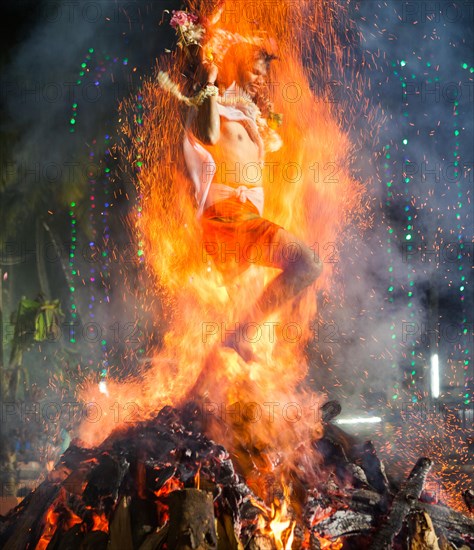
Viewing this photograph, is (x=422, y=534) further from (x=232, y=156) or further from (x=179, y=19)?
(x=179, y=19)

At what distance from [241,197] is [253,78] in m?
1.44

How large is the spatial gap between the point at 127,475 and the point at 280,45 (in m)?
5.44

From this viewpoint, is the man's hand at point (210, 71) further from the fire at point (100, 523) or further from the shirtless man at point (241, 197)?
the fire at point (100, 523)

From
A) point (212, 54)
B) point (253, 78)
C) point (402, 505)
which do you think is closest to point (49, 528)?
point (402, 505)

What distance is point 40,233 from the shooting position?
16.5 m

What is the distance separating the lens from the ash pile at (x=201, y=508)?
4.22 meters

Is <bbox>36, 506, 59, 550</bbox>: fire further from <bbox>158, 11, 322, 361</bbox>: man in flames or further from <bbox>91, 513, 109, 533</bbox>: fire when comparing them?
<bbox>158, 11, 322, 361</bbox>: man in flames

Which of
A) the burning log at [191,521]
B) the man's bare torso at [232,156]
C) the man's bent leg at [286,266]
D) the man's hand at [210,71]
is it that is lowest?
the burning log at [191,521]

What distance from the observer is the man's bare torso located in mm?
6113

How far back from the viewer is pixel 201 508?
4.16 m

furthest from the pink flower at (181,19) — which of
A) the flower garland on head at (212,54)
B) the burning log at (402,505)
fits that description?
the burning log at (402,505)

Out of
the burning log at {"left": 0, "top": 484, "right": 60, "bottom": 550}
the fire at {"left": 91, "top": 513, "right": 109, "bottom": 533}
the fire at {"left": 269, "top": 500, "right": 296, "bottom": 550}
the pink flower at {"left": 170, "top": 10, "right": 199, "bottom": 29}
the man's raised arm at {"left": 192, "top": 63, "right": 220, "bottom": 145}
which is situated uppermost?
the pink flower at {"left": 170, "top": 10, "right": 199, "bottom": 29}

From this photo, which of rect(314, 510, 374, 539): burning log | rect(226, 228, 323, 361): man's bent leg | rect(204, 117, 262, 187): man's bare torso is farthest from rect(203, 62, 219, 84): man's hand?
rect(314, 510, 374, 539): burning log

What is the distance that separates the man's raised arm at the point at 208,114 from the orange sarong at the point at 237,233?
690mm
